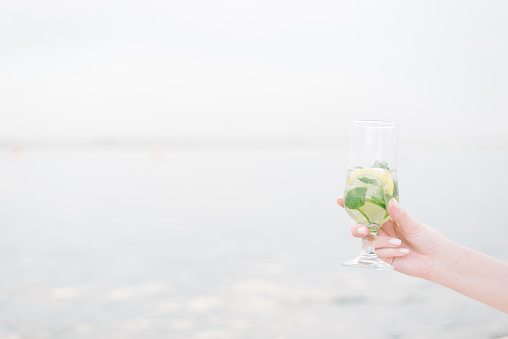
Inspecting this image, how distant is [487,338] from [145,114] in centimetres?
3633

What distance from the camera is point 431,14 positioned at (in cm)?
2844

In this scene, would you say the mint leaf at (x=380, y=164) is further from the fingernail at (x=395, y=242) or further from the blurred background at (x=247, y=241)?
the blurred background at (x=247, y=241)

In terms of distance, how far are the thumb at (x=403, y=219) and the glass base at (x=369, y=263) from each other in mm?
119

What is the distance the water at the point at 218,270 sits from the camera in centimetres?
339

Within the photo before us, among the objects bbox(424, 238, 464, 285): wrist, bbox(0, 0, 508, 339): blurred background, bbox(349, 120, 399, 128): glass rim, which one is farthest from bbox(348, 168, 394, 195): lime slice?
bbox(0, 0, 508, 339): blurred background

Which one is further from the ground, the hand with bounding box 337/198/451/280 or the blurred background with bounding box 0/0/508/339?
the hand with bounding box 337/198/451/280

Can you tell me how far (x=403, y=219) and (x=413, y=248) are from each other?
20cm

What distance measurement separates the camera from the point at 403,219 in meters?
1.50

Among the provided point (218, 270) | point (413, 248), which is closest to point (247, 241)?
point (218, 270)

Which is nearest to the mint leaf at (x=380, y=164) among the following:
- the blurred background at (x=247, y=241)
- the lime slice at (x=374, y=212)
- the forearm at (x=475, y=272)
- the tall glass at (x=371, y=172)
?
the tall glass at (x=371, y=172)

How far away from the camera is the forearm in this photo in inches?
64.2

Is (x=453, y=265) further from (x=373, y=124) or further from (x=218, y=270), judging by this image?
(x=218, y=270)

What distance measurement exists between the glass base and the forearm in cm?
21

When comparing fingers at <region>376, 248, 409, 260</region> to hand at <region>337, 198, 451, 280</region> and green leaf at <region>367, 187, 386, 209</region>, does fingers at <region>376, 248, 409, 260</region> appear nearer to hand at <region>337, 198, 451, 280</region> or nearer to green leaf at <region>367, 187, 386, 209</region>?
hand at <region>337, 198, 451, 280</region>
